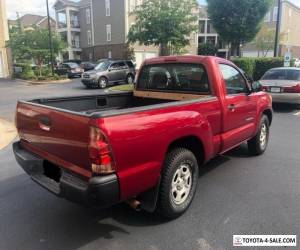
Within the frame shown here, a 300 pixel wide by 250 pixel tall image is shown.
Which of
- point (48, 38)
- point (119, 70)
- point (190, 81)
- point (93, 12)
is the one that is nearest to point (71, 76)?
point (48, 38)

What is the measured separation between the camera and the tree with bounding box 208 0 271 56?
70.3 feet

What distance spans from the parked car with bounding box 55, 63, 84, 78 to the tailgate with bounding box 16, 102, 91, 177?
2481cm

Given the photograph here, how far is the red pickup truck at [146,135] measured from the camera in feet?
9.26

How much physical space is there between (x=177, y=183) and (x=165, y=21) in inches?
678

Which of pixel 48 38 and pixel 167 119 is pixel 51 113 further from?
pixel 48 38

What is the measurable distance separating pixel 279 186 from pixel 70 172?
3.07 meters

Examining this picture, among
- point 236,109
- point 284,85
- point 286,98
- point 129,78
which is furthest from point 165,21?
point 236,109

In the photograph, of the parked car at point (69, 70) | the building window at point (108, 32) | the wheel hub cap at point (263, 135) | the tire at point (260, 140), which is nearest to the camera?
the tire at point (260, 140)

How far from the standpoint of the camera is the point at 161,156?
326cm

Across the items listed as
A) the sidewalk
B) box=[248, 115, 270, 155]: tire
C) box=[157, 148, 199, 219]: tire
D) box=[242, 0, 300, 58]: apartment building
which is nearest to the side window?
box=[248, 115, 270, 155]: tire

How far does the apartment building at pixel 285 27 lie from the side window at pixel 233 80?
4006 cm

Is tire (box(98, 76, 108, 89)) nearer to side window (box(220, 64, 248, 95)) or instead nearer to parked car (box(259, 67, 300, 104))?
parked car (box(259, 67, 300, 104))

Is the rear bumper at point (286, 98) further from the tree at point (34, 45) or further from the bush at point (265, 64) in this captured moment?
the tree at point (34, 45)

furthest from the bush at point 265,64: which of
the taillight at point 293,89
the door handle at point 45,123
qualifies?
the door handle at point 45,123
